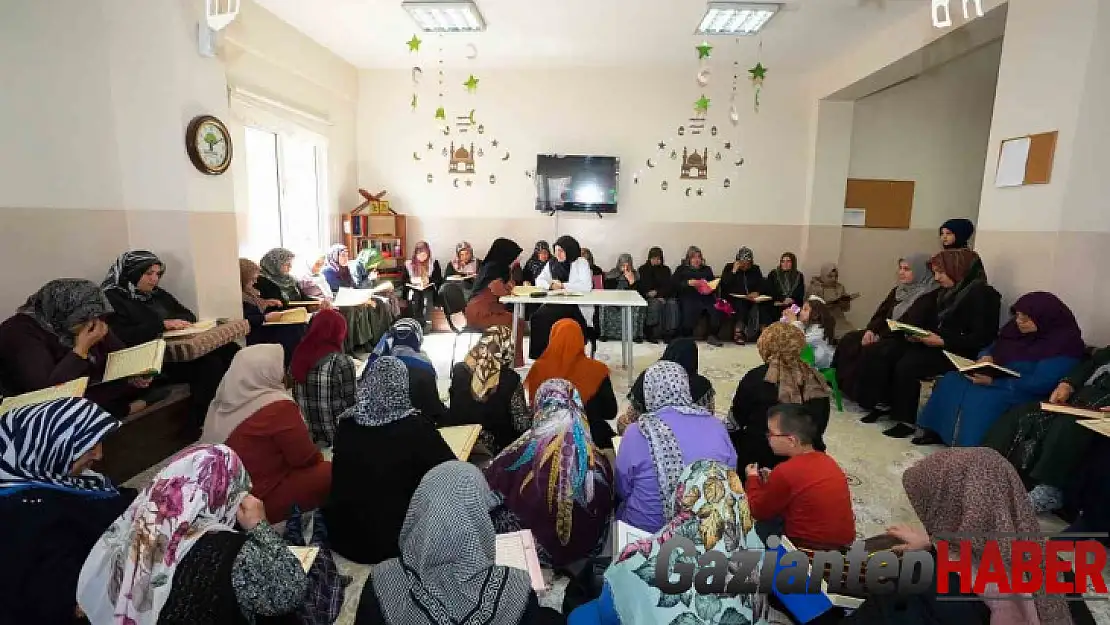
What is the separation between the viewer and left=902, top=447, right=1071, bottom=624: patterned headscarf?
1840 mm

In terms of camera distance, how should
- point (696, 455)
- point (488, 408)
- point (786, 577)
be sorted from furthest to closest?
1. point (488, 408)
2. point (696, 455)
3. point (786, 577)

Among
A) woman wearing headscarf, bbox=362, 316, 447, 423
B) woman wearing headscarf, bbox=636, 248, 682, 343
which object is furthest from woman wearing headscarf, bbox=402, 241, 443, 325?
woman wearing headscarf, bbox=362, 316, 447, 423

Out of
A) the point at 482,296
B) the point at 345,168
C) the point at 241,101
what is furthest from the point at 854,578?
the point at 345,168

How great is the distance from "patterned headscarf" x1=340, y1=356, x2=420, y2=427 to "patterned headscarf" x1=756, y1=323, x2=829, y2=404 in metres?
1.81

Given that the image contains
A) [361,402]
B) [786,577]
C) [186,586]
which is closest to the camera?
[186,586]

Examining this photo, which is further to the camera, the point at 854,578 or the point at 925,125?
the point at 925,125

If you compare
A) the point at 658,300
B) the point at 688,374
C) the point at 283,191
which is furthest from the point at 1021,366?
the point at 283,191

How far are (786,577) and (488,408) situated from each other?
1.85m

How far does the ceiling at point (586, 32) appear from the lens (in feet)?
17.1

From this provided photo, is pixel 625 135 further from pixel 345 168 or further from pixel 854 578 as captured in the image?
pixel 854 578

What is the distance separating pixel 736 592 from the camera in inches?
55.4

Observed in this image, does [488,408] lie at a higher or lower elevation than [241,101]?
lower

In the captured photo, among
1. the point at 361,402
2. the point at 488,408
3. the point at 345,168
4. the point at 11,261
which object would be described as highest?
the point at 345,168

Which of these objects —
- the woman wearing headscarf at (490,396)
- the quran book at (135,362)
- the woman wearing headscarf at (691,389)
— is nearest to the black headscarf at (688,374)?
the woman wearing headscarf at (691,389)
